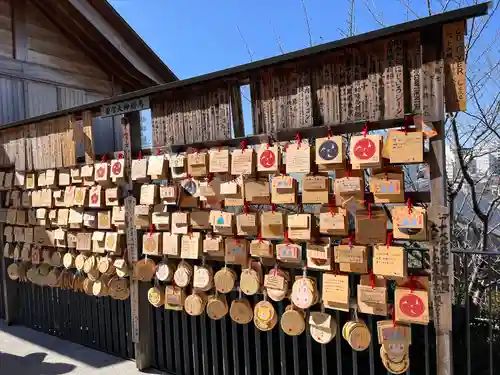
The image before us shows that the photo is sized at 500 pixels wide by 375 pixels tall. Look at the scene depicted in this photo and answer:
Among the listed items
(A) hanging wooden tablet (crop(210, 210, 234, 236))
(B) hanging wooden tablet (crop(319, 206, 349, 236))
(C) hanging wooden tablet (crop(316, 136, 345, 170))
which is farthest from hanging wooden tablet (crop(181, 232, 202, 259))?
(C) hanging wooden tablet (crop(316, 136, 345, 170))

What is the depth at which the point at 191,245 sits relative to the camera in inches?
130

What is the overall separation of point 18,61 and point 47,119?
2.59 meters

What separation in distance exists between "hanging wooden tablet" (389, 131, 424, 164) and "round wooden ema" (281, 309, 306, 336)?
1.25 metres

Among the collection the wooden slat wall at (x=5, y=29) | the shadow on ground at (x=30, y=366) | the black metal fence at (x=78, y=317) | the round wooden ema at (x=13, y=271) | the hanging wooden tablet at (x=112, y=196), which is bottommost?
the shadow on ground at (x=30, y=366)

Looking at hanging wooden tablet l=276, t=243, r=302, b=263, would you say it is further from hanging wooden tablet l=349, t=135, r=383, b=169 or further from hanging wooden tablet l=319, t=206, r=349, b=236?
hanging wooden tablet l=349, t=135, r=383, b=169

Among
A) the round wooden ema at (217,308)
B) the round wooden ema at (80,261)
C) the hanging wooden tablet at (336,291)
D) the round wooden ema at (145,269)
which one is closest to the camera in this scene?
the hanging wooden tablet at (336,291)

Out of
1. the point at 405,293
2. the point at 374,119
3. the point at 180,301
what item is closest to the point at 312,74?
the point at 374,119

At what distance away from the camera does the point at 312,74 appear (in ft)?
8.98

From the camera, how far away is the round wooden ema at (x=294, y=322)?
2.85m

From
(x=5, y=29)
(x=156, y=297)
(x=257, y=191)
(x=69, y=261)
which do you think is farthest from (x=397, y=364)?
(x=5, y=29)

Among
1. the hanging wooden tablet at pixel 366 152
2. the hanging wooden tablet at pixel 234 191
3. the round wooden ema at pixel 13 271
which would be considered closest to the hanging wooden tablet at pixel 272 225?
the hanging wooden tablet at pixel 234 191

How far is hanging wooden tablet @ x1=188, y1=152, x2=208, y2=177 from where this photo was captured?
314 cm

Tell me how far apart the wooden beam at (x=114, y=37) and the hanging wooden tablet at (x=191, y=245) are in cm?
487

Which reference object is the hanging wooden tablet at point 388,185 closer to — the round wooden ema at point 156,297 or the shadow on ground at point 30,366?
the round wooden ema at point 156,297
